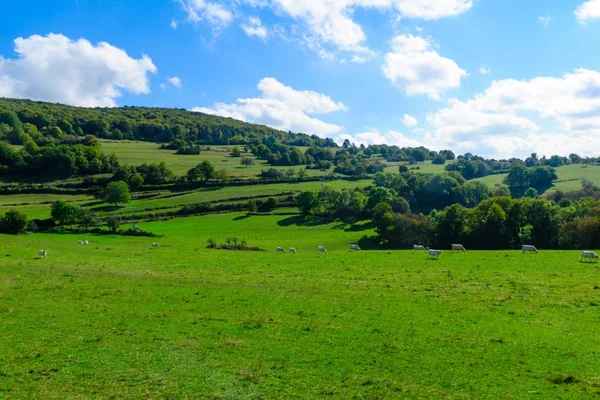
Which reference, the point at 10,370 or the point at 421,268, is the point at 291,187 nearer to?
the point at 421,268

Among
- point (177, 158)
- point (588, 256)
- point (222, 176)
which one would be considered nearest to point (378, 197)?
point (222, 176)

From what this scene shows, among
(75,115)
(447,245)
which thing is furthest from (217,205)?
(75,115)

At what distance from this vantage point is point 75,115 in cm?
19625

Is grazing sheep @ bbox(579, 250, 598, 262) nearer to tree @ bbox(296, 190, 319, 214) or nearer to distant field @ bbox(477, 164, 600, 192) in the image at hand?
tree @ bbox(296, 190, 319, 214)

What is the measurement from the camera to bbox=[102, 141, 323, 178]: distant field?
143250 millimetres

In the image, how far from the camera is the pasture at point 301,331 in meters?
11.8

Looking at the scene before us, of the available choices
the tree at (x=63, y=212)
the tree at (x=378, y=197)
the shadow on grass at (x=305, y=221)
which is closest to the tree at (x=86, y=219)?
the tree at (x=63, y=212)

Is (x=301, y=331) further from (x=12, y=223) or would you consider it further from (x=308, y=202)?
(x=308, y=202)

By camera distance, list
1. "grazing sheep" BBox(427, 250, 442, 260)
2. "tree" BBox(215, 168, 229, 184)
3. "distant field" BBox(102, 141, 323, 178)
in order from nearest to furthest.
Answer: "grazing sheep" BBox(427, 250, 442, 260), "tree" BBox(215, 168, 229, 184), "distant field" BBox(102, 141, 323, 178)

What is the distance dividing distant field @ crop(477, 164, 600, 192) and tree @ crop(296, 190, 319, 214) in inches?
3480

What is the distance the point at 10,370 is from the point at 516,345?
1818cm

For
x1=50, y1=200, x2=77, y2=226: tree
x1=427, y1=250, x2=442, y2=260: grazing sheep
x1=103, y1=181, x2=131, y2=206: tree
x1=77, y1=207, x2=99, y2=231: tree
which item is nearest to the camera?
x1=427, y1=250, x2=442, y2=260: grazing sheep

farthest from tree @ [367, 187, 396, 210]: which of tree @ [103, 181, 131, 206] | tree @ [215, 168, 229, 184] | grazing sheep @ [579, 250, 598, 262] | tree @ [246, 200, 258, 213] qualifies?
grazing sheep @ [579, 250, 598, 262]

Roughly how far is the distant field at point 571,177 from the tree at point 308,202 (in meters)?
88.4
